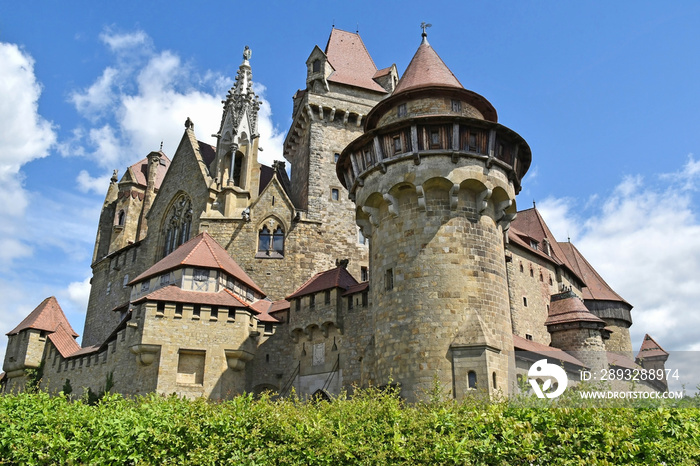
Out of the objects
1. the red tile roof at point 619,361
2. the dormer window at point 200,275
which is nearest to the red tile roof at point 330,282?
the dormer window at point 200,275

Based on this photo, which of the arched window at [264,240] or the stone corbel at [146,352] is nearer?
the stone corbel at [146,352]

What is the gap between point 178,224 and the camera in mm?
35250

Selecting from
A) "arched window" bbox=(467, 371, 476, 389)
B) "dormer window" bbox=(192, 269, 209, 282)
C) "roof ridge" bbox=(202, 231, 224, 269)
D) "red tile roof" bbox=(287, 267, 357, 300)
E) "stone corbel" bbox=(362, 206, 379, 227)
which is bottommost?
"arched window" bbox=(467, 371, 476, 389)

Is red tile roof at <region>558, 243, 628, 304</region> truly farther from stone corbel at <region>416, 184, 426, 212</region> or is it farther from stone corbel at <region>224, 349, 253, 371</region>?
stone corbel at <region>416, 184, 426, 212</region>

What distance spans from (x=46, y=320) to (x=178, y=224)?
8.87 meters

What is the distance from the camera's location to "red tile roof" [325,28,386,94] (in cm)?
3794

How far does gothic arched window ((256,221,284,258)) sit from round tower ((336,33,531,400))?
12780 millimetres

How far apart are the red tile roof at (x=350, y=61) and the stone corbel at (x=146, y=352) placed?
71.4 feet

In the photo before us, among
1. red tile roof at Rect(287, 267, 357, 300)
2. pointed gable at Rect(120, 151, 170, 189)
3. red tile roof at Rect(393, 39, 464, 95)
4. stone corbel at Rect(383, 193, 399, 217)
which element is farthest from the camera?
pointed gable at Rect(120, 151, 170, 189)

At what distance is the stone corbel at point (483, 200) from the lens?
17.7 meters

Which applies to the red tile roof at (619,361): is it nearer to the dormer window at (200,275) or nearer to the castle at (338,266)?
the castle at (338,266)

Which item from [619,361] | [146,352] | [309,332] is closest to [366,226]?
[309,332]

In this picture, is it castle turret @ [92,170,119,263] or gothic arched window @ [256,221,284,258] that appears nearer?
gothic arched window @ [256,221,284,258]

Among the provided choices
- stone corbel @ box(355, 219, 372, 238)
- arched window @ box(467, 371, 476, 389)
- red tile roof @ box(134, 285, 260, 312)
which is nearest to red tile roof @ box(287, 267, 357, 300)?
red tile roof @ box(134, 285, 260, 312)
